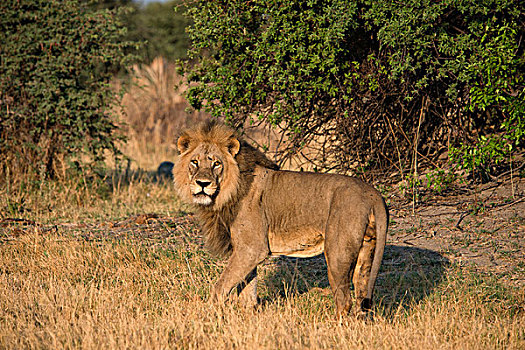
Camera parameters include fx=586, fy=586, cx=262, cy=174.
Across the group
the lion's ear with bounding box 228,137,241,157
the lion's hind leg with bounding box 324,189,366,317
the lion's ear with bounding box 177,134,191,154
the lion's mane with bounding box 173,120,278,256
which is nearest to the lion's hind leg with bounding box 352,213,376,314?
the lion's hind leg with bounding box 324,189,366,317

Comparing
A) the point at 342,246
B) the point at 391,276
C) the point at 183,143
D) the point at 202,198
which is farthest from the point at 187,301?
the point at 391,276

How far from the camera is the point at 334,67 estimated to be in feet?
22.8

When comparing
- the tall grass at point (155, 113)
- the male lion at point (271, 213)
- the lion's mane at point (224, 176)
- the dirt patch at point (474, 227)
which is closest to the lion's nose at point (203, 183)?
the male lion at point (271, 213)

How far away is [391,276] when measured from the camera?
19.7 ft

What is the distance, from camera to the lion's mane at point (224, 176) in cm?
488

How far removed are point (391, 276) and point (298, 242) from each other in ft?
5.36

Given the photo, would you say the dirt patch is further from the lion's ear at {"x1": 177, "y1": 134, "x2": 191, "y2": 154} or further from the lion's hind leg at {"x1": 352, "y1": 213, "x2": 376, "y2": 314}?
the lion's ear at {"x1": 177, "y1": 134, "x2": 191, "y2": 154}

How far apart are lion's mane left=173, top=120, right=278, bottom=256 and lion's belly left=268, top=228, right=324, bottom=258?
40cm

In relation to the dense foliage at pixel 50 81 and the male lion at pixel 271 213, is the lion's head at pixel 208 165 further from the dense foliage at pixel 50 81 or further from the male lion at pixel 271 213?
the dense foliage at pixel 50 81

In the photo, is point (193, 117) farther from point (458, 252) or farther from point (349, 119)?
point (458, 252)

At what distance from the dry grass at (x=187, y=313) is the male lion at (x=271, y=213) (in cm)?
35

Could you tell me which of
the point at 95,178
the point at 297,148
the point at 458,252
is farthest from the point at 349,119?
the point at 95,178

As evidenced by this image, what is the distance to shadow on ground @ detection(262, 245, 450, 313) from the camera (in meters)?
5.48

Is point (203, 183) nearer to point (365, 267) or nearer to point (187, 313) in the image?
point (187, 313)
